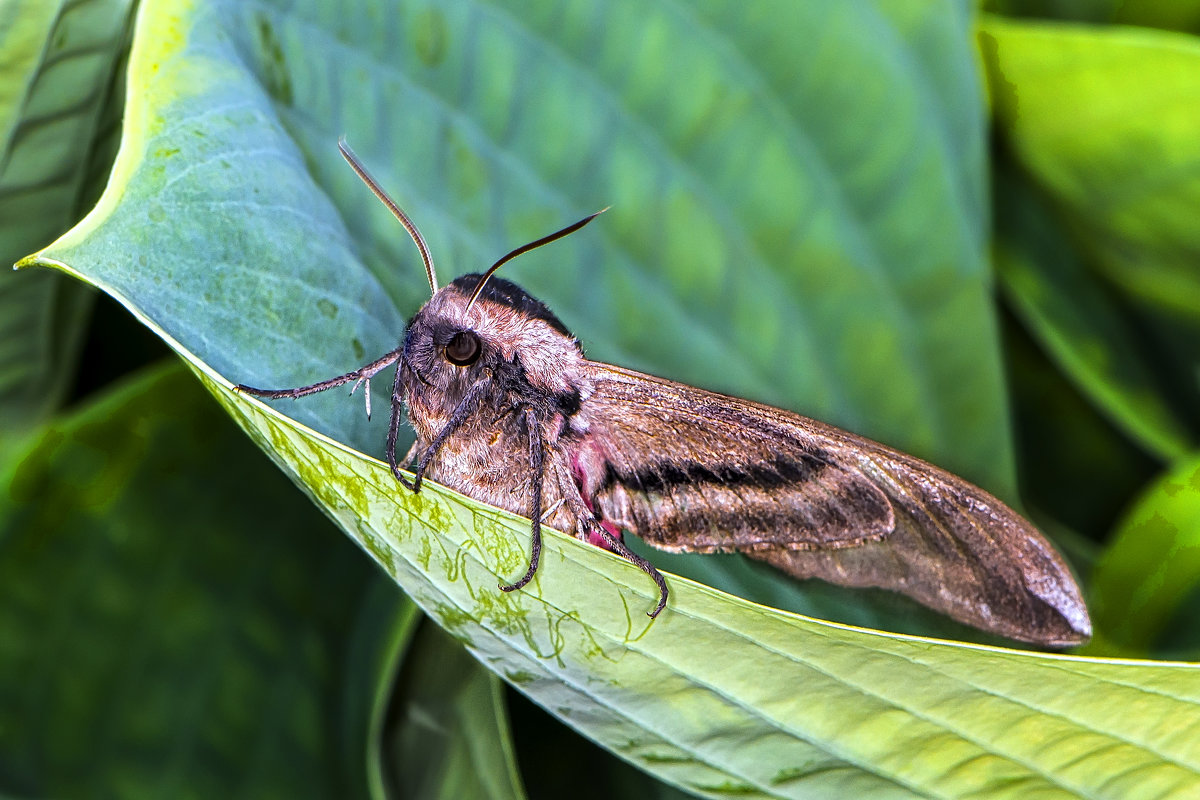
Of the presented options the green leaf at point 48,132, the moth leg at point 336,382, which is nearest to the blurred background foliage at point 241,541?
the green leaf at point 48,132

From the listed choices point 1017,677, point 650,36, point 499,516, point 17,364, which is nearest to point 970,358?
point 650,36

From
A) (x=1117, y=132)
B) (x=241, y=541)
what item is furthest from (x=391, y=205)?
(x=1117, y=132)

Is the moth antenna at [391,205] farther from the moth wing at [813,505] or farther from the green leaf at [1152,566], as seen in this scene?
the green leaf at [1152,566]

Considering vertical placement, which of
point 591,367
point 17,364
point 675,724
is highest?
point 591,367

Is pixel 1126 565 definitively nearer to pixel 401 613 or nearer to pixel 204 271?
pixel 401 613

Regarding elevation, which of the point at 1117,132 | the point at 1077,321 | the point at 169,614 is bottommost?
the point at 169,614

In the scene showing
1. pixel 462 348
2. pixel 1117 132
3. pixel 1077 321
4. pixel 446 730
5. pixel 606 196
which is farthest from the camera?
pixel 1077 321

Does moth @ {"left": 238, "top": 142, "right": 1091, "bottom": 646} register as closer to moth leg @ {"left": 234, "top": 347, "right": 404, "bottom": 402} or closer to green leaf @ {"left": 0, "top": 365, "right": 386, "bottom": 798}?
moth leg @ {"left": 234, "top": 347, "right": 404, "bottom": 402}

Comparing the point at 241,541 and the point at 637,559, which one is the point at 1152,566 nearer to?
the point at 637,559

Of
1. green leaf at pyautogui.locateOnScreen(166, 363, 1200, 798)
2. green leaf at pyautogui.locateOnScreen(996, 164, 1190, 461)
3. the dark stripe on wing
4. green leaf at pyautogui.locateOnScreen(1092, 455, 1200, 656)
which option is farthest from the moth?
green leaf at pyautogui.locateOnScreen(996, 164, 1190, 461)
